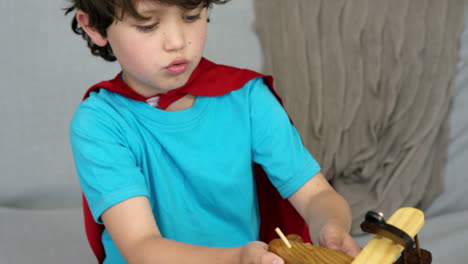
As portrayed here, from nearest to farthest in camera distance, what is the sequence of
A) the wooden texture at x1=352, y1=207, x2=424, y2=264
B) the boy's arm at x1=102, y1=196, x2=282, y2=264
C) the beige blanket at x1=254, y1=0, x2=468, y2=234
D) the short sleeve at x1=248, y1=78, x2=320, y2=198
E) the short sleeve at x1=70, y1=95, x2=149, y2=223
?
the wooden texture at x1=352, y1=207, x2=424, y2=264 < the boy's arm at x1=102, y1=196, x2=282, y2=264 < the short sleeve at x1=70, y1=95, x2=149, y2=223 < the short sleeve at x1=248, y1=78, x2=320, y2=198 < the beige blanket at x1=254, y1=0, x2=468, y2=234

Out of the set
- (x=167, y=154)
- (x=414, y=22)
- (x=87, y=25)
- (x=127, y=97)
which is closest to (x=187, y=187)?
(x=167, y=154)

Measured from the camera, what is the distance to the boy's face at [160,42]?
84cm

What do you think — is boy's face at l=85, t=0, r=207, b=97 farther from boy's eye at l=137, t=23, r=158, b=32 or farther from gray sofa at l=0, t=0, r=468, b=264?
gray sofa at l=0, t=0, r=468, b=264

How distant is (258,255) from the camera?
68 centimetres

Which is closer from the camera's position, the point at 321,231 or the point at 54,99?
the point at 321,231

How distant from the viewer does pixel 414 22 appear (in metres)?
1.54

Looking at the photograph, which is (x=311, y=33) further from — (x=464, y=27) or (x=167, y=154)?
(x=167, y=154)

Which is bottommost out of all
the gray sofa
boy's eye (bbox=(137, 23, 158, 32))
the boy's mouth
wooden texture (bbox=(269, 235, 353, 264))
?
the gray sofa

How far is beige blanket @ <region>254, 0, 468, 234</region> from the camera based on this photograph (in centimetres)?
150

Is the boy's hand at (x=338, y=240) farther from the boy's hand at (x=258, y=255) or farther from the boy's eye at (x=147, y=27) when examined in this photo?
the boy's eye at (x=147, y=27)

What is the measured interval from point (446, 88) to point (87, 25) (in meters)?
0.93

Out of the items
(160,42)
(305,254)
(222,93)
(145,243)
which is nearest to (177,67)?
(160,42)

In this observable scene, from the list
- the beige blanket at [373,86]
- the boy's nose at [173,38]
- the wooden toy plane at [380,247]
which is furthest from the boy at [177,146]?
the beige blanket at [373,86]

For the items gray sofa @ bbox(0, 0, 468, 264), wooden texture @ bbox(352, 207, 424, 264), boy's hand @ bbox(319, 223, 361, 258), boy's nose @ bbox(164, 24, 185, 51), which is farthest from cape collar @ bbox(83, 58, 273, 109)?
gray sofa @ bbox(0, 0, 468, 264)
